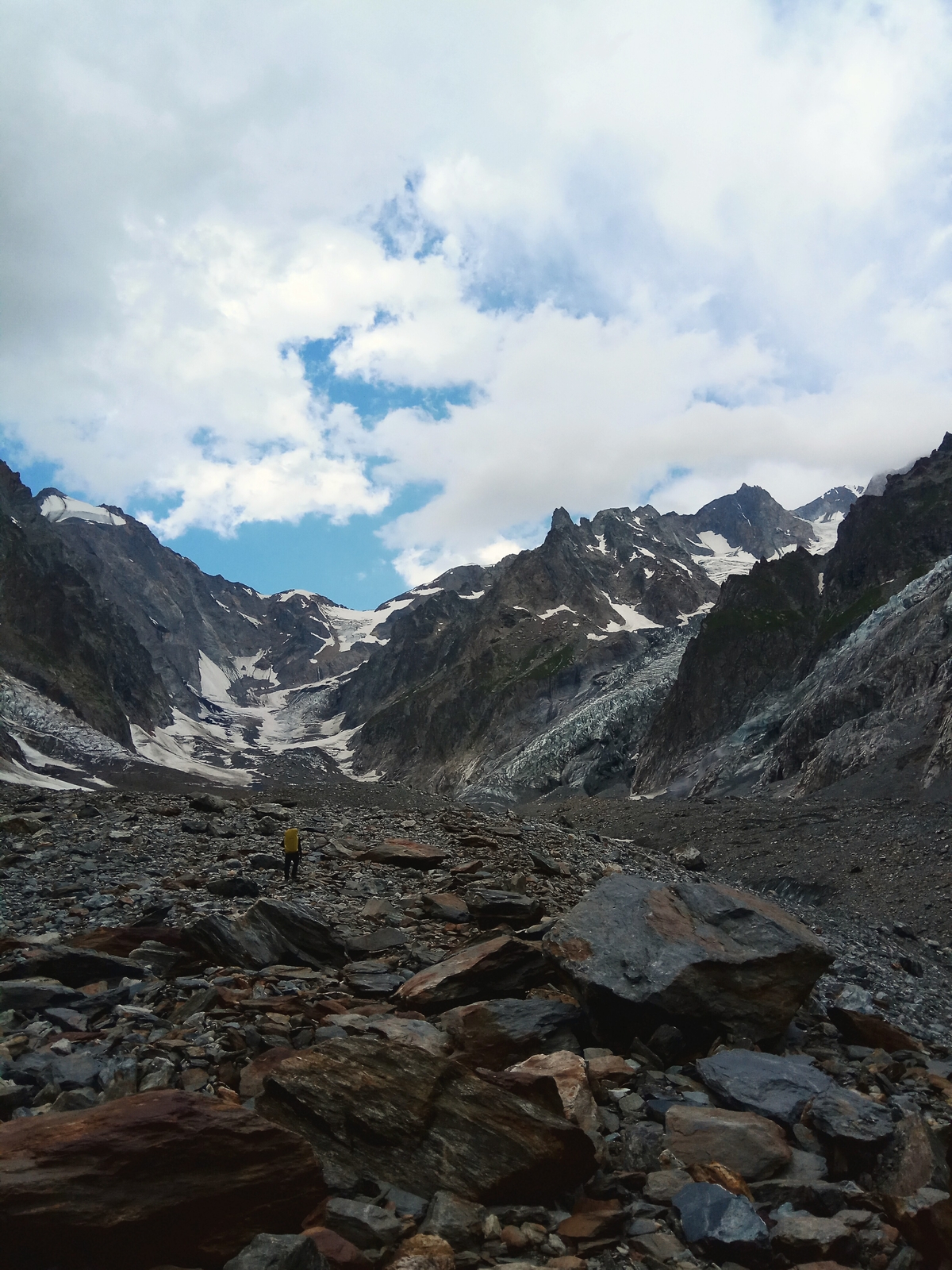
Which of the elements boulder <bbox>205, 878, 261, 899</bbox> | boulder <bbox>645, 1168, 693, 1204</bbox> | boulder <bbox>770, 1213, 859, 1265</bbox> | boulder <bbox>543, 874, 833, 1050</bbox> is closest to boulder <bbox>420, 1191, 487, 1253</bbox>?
boulder <bbox>645, 1168, 693, 1204</bbox>

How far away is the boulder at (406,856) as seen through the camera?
66.9 ft

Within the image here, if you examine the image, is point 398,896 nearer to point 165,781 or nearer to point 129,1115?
point 129,1115

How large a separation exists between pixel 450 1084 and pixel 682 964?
4613 millimetres

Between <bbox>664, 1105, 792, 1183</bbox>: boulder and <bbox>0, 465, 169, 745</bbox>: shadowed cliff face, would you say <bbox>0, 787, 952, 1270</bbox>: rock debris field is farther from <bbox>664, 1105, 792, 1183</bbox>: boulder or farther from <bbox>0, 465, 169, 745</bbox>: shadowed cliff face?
<bbox>0, 465, 169, 745</bbox>: shadowed cliff face

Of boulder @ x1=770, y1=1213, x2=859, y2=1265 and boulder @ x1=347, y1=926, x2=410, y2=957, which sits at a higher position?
boulder @ x1=347, y1=926, x2=410, y2=957

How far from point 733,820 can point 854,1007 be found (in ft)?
140

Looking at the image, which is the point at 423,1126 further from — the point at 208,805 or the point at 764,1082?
the point at 208,805

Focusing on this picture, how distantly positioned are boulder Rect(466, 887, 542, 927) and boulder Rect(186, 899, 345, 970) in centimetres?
288

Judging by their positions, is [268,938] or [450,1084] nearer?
[450,1084]

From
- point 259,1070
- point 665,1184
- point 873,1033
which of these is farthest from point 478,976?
point 873,1033

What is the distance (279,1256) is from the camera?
5.32 metres

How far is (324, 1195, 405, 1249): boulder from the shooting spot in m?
5.91

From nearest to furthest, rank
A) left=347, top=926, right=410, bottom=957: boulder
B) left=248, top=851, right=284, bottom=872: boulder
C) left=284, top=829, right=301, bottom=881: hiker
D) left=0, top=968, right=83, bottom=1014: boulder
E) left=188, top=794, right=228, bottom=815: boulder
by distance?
left=0, top=968, right=83, bottom=1014: boulder → left=347, top=926, right=410, bottom=957: boulder → left=284, top=829, right=301, bottom=881: hiker → left=248, top=851, right=284, bottom=872: boulder → left=188, top=794, right=228, bottom=815: boulder

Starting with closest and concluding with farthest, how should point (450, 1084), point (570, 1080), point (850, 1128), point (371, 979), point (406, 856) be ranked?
point (450, 1084) < point (850, 1128) < point (570, 1080) < point (371, 979) < point (406, 856)
